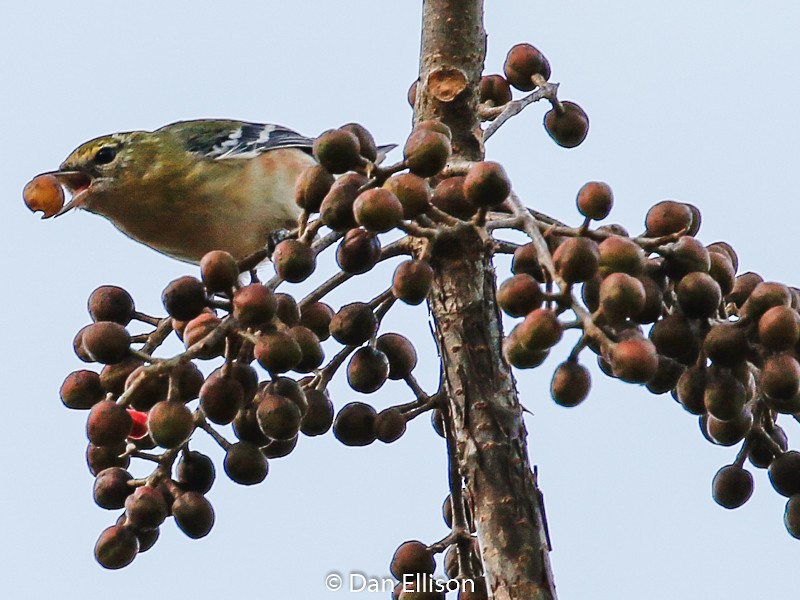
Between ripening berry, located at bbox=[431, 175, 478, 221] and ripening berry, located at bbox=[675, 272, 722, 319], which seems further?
ripening berry, located at bbox=[431, 175, 478, 221]

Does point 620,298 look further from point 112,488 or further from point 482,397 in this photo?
point 112,488

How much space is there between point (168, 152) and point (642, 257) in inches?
178

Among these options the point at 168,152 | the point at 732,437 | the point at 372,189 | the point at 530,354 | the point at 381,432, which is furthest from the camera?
the point at 168,152

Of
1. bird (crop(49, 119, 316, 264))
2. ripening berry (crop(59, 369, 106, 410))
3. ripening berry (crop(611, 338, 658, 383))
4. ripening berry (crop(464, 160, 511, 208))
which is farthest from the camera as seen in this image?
bird (crop(49, 119, 316, 264))

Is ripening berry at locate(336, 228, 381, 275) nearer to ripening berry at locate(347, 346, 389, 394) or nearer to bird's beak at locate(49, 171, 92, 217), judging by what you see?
ripening berry at locate(347, 346, 389, 394)

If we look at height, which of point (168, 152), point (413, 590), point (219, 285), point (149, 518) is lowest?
point (413, 590)

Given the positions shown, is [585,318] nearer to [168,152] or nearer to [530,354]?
[530,354]

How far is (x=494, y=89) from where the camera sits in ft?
12.0

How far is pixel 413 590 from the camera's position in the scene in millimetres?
2994

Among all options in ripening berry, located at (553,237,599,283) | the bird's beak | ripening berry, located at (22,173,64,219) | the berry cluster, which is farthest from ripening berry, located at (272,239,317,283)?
the bird's beak

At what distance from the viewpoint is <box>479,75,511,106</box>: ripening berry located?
364 centimetres

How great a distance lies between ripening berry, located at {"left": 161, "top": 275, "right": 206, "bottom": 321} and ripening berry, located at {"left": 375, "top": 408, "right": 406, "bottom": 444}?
2.01 ft

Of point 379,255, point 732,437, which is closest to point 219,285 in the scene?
point 379,255

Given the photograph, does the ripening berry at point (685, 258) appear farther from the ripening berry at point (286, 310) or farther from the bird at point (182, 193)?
the bird at point (182, 193)
